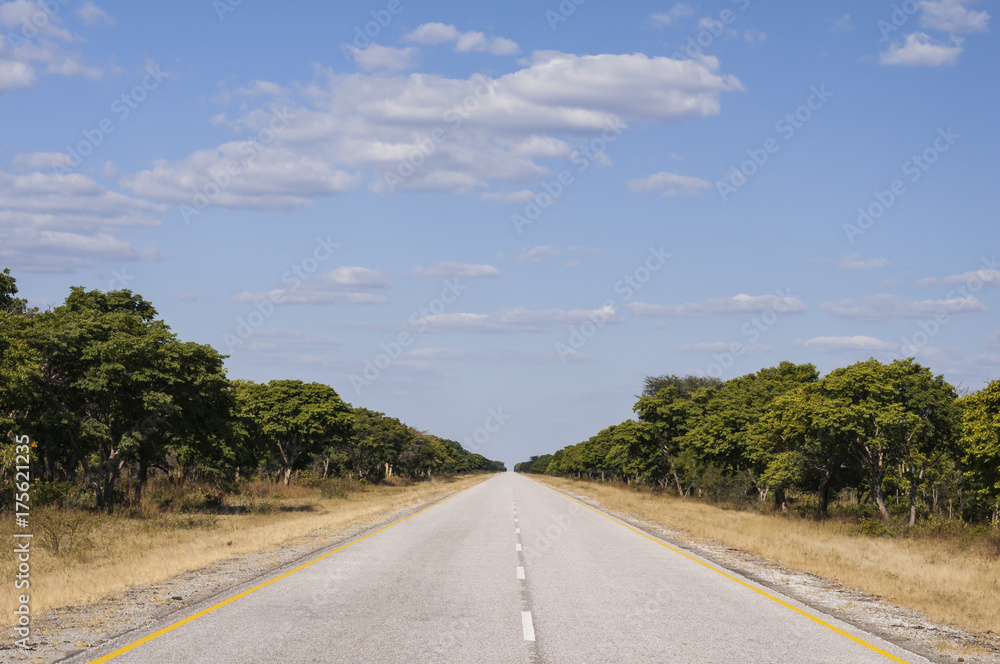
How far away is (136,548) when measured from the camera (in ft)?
69.2

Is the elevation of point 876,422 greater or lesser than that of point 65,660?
greater

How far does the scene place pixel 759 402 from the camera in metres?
53.1

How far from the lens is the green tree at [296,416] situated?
198 feet

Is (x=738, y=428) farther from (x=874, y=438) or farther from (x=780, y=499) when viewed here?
(x=874, y=438)

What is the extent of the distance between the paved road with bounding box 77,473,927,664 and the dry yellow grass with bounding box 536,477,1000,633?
8.17 feet

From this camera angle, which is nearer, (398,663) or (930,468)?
(398,663)

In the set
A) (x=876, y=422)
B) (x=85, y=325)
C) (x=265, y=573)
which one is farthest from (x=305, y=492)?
(x=265, y=573)

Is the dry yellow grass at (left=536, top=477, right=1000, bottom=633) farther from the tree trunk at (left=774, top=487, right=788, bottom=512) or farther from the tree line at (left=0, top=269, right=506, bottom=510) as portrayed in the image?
the tree line at (left=0, top=269, right=506, bottom=510)

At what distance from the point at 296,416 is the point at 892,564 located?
48169 mm

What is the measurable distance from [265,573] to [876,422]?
26434 millimetres

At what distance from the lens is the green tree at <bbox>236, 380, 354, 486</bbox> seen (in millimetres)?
60500

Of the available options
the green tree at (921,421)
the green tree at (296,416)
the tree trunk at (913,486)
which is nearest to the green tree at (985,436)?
the green tree at (921,421)

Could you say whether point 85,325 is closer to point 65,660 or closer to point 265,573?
point 265,573

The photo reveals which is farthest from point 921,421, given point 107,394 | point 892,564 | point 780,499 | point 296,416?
point 296,416
